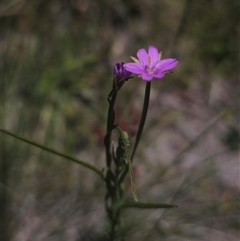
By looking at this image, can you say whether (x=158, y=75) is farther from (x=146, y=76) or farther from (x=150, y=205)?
(x=150, y=205)

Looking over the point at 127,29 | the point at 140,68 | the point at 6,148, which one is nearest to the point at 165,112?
the point at 127,29

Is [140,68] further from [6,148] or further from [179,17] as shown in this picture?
[179,17]

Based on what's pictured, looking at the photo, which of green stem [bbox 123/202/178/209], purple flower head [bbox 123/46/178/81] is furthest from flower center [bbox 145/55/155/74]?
green stem [bbox 123/202/178/209]

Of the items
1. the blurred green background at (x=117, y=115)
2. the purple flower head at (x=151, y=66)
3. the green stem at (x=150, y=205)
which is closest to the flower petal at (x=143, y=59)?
the purple flower head at (x=151, y=66)

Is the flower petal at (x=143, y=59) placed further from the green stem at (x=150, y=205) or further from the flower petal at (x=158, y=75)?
the green stem at (x=150, y=205)

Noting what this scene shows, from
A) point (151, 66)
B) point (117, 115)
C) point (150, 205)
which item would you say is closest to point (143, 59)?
point (151, 66)
